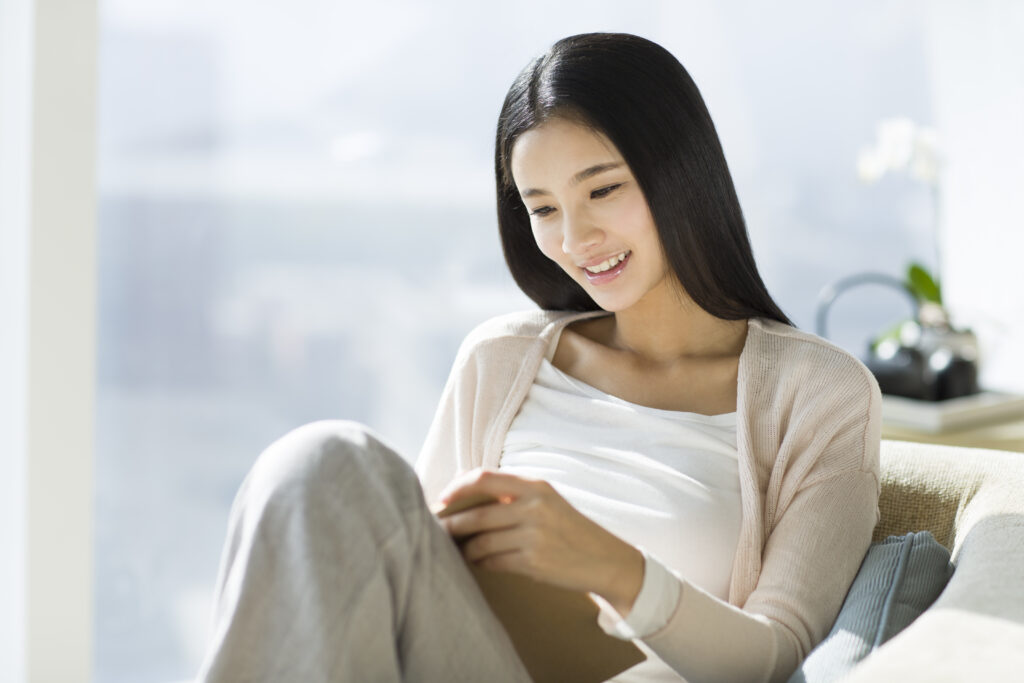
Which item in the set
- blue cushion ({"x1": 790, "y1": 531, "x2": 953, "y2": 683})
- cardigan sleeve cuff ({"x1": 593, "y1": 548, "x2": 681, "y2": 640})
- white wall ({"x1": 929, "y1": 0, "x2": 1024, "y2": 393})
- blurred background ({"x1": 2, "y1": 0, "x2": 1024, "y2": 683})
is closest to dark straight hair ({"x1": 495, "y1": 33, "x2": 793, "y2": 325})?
blue cushion ({"x1": 790, "y1": 531, "x2": 953, "y2": 683})

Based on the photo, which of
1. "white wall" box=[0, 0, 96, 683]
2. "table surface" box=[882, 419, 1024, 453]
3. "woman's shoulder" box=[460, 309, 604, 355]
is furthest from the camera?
"table surface" box=[882, 419, 1024, 453]

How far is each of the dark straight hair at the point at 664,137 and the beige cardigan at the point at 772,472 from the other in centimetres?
9

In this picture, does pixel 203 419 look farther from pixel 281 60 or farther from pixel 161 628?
pixel 281 60

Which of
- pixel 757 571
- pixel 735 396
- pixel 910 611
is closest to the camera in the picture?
pixel 910 611

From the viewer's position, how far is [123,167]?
8.77ft

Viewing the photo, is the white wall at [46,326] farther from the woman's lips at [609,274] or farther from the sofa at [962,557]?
the sofa at [962,557]

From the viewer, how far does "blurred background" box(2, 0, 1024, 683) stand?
2729 millimetres

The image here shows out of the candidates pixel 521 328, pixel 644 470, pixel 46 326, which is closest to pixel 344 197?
pixel 46 326

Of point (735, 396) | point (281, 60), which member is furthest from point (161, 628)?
point (735, 396)

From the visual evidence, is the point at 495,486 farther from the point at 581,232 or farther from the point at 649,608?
the point at 581,232

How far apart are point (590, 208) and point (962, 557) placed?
0.65 m

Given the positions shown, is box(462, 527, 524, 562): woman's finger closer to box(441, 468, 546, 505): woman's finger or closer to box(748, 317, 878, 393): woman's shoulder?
box(441, 468, 546, 505): woman's finger

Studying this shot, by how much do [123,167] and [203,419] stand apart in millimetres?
685

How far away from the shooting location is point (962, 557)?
1.27 metres
